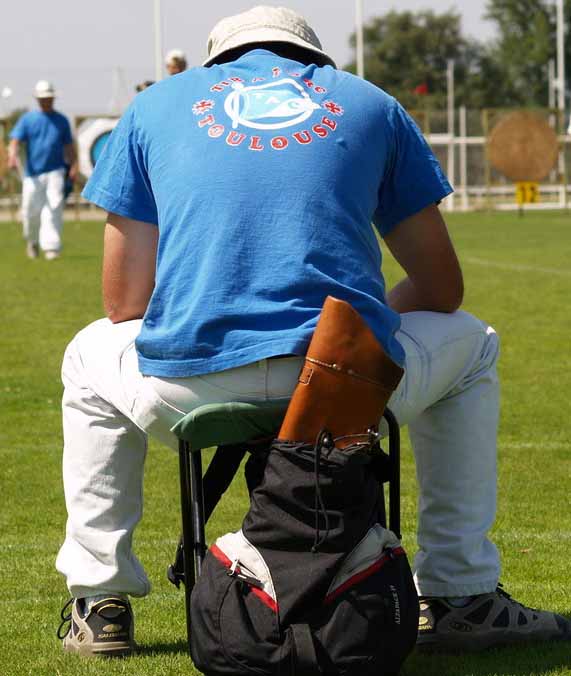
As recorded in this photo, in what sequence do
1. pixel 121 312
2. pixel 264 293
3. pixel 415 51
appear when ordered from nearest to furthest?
pixel 264 293 → pixel 121 312 → pixel 415 51

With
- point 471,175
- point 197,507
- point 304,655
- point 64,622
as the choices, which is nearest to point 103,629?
point 64,622

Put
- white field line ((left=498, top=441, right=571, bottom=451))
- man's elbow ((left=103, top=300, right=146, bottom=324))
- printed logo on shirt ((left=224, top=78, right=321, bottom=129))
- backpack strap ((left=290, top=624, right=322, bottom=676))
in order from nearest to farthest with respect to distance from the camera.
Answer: backpack strap ((left=290, top=624, right=322, bottom=676)), printed logo on shirt ((left=224, top=78, right=321, bottom=129)), man's elbow ((left=103, top=300, right=146, bottom=324)), white field line ((left=498, top=441, right=571, bottom=451))

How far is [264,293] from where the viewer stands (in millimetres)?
3295

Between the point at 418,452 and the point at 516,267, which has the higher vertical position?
the point at 418,452

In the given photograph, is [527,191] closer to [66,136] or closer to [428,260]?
[66,136]

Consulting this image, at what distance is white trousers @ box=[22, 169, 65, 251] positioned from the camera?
18.3 metres

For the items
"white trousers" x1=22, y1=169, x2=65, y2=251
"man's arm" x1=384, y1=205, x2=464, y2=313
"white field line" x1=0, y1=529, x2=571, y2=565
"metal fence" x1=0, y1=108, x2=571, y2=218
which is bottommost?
"metal fence" x1=0, y1=108, x2=571, y2=218

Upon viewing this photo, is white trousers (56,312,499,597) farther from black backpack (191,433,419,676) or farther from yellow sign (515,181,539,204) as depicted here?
yellow sign (515,181,539,204)

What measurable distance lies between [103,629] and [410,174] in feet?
4.24

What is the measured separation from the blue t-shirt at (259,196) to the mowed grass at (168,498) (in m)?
0.82

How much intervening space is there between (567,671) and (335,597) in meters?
0.65

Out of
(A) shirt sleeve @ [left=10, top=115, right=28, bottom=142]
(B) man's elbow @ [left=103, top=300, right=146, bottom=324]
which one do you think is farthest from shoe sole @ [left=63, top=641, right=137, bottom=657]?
(A) shirt sleeve @ [left=10, top=115, right=28, bottom=142]

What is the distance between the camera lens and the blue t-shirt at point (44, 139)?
61.4 ft

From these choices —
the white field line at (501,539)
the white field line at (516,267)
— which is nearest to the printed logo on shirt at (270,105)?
the white field line at (501,539)
